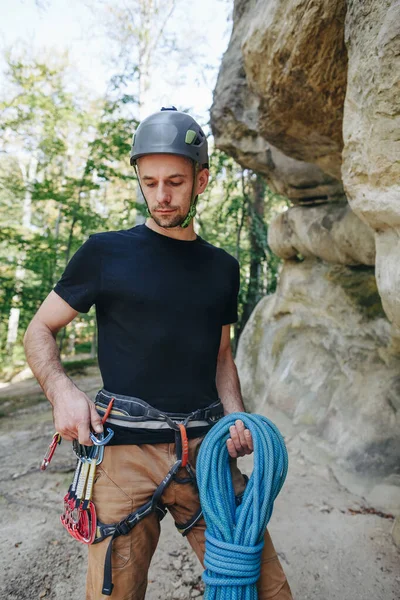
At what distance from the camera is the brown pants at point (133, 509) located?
1.47 metres

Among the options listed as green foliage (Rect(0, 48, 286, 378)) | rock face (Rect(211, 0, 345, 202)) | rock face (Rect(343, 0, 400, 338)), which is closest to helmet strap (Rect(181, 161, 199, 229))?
rock face (Rect(343, 0, 400, 338))

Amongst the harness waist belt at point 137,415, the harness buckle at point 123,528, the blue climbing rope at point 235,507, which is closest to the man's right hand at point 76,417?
the harness waist belt at point 137,415

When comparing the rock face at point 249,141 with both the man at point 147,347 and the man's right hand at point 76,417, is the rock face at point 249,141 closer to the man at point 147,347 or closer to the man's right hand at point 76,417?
the man at point 147,347

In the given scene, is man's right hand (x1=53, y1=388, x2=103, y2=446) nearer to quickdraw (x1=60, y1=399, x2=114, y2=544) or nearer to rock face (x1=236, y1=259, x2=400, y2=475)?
quickdraw (x1=60, y1=399, x2=114, y2=544)

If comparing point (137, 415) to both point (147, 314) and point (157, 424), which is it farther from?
point (147, 314)

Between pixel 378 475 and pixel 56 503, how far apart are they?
112 inches

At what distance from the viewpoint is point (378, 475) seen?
141 inches

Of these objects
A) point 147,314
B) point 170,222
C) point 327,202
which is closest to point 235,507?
point 147,314

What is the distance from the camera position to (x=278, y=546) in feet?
9.56

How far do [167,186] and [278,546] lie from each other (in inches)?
105

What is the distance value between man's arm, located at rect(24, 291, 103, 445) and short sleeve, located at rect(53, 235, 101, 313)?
0.14 feet

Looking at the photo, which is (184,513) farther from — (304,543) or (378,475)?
(378,475)

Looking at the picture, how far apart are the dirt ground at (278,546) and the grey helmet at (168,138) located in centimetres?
255

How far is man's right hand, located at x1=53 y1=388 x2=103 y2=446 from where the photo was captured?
148cm
